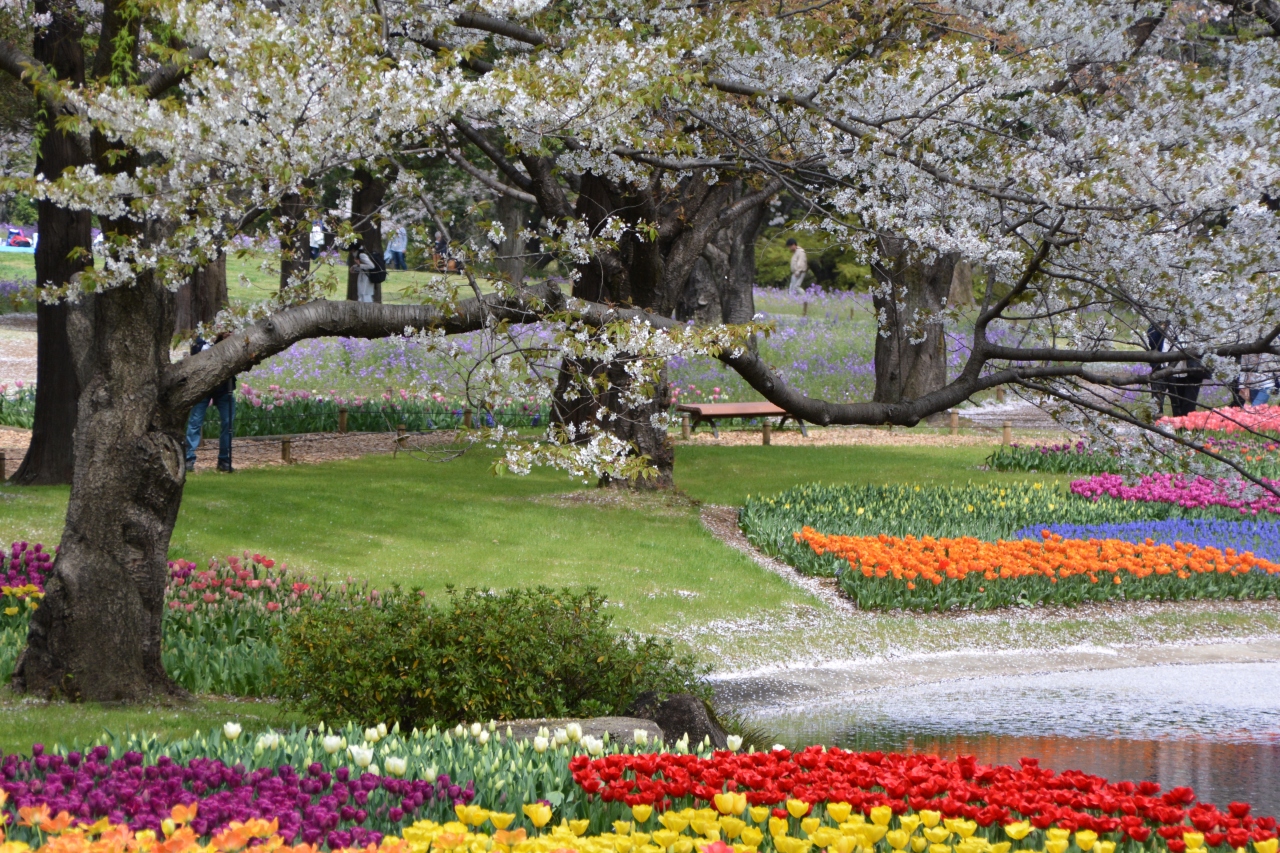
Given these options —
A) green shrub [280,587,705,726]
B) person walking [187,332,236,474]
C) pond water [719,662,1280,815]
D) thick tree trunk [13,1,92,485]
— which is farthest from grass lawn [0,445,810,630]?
green shrub [280,587,705,726]

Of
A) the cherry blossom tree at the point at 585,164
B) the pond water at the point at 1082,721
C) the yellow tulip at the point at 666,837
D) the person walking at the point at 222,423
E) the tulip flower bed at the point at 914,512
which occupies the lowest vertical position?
the pond water at the point at 1082,721

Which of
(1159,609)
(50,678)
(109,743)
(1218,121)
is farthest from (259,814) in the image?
(1159,609)

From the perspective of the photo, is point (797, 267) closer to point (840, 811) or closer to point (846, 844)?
point (840, 811)

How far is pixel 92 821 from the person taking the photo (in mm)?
4043

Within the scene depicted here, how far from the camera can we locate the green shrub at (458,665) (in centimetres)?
665

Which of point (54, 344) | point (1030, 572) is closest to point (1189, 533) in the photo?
point (1030, 572)

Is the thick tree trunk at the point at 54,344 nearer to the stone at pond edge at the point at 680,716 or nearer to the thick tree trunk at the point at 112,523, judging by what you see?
the thick tree trunk at the point at 112,523

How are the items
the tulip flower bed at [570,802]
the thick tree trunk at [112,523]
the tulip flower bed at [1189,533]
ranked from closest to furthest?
the tulip flower bed at [570,802]
the thick tree trunk at [112,523]
the tulip flower bed at [1189,533]

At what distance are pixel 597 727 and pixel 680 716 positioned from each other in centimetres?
90

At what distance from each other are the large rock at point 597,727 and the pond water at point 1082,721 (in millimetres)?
2219

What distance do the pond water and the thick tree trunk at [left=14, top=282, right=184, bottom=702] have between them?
4.02 meters

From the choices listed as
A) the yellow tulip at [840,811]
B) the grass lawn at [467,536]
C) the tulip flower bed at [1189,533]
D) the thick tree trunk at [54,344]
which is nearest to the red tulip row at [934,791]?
the yellow tulip at [840,811]

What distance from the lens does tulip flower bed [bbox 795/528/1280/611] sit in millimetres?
11719

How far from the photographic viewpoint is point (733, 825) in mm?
4027
